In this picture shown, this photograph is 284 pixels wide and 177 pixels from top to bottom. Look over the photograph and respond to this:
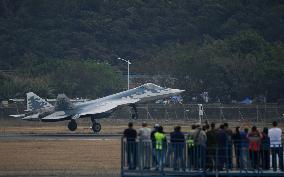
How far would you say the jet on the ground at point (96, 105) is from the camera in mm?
70625

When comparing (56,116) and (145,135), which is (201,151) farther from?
(56,116)

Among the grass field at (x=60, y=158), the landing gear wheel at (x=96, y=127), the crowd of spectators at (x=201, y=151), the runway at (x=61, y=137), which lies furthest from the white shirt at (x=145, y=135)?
the landing gear wheel at (x=96, y=127)

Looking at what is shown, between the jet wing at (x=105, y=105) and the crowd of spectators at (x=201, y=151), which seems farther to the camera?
the jet wing at (x=105, y=105)

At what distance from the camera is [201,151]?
1286 inches

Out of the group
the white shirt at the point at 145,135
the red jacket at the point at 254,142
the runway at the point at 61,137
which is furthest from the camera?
the runway at the point at 61,137

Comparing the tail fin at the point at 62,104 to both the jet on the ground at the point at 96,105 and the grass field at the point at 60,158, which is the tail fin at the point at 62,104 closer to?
the jet on the ground at the point at 96,105

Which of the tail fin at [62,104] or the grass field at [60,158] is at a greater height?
the tail fin at [62,104]

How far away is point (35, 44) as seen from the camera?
149 meters

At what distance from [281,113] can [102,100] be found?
17657 millimetres

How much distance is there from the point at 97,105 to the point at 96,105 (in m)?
0.07

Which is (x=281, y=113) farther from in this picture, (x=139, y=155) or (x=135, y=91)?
(x=139, y=155)

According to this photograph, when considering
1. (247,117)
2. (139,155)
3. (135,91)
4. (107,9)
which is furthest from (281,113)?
(107,9)

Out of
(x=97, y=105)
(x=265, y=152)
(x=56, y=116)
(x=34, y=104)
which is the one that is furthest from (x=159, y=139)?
(x=97, y=105)

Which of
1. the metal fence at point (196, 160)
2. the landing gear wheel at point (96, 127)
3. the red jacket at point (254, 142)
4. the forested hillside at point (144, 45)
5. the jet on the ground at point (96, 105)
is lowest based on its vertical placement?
the metal fence at point (196, 160)
